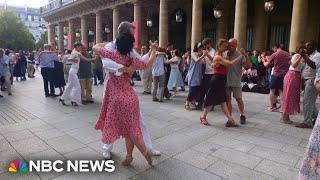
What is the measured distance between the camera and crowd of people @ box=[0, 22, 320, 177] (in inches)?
148

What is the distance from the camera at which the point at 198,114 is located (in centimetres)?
747

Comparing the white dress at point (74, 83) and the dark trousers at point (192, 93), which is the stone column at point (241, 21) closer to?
the dark trousers at point (192, 93)

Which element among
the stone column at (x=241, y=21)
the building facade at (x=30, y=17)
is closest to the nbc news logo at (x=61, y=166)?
the stone column at (x=241, y=21)

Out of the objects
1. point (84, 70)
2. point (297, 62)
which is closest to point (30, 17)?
point (84, 70)

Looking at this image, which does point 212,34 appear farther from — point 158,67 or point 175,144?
point 175,144

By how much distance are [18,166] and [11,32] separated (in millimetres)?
60209

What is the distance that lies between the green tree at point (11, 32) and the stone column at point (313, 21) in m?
55.6

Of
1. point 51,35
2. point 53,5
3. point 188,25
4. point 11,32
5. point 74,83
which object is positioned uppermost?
point 53,5

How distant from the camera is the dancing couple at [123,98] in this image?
146 inches

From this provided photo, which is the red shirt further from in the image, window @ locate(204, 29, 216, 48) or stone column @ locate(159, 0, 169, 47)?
window @ locate(204, 29, 216, 48)

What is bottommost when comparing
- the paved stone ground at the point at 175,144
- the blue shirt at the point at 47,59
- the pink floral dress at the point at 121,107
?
the paved stone ground at the point at 175,144

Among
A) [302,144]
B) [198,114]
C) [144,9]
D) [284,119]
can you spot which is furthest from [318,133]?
[144,9]

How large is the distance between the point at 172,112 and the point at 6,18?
193 feet

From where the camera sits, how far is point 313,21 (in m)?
14.9
